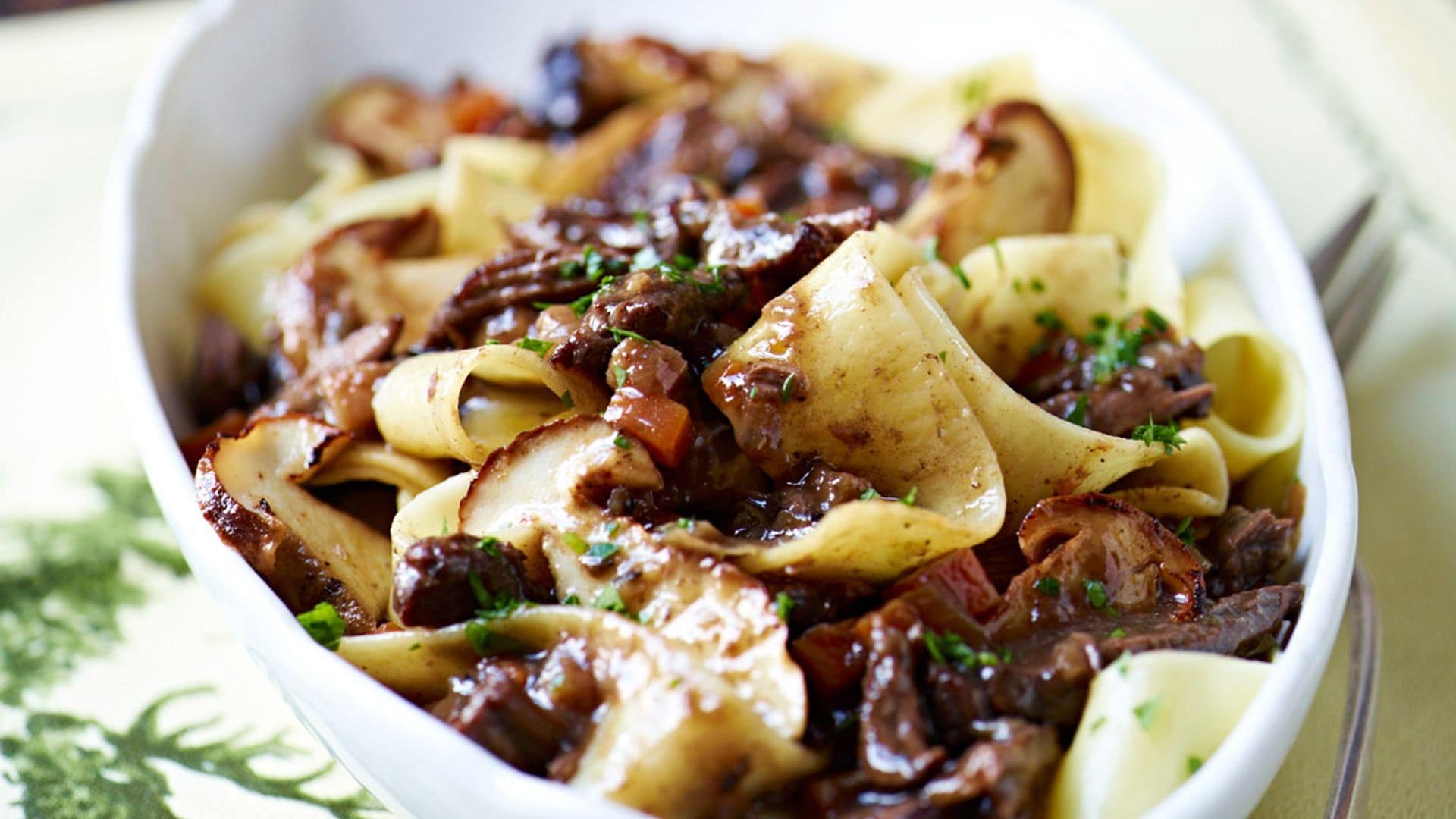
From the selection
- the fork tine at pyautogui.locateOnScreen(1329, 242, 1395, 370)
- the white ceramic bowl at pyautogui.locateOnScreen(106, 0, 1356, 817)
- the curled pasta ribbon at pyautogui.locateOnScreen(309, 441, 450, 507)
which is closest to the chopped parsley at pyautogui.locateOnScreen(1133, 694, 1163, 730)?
the white ceramic bowl at pyautogui.locateOnScreen(106, 0, 1356, 817)

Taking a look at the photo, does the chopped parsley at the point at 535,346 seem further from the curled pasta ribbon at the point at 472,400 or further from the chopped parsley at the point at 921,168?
the chopped parsley at the point at 921,168

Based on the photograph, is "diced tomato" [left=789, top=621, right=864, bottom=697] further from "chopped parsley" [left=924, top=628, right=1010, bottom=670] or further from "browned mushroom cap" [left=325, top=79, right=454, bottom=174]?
"browned mushroom cap" [left=325, top=79, right=454, bottom=174]

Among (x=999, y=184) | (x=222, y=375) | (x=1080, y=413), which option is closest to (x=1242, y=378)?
(x=1080, y=413)

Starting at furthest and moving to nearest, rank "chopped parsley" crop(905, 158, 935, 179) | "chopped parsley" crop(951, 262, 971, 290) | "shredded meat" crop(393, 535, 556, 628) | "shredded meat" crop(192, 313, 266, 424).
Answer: "chopped parsley" crop(905, 158, 935, 179), "shredded meat" crop(192, 313, 266, 424), "chopped parsley" crop(951, 262, 971, 290), "shredded meat" crop(393, 535, 556, 628)

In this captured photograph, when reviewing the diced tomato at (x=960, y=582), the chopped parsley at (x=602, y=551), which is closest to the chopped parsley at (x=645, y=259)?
the chopped parsley at (x=602, y=551)

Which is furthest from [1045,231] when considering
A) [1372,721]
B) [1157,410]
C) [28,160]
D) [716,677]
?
[28,160]
